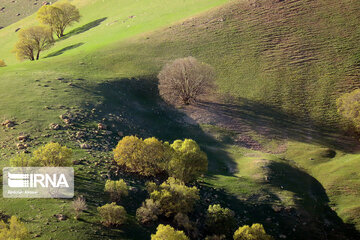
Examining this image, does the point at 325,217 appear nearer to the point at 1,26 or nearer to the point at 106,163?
the point at 106,163

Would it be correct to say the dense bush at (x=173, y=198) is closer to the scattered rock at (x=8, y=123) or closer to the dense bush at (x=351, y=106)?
the scattered rock at (x=8, y=123)

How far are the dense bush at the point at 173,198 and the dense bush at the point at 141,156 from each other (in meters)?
5.45

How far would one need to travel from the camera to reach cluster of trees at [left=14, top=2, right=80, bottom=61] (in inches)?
4065

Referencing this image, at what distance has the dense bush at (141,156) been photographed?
48.8 m

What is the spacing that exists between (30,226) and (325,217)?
39.2 m

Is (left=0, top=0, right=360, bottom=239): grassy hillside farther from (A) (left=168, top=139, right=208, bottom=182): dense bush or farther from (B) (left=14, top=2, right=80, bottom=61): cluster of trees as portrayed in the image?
(B) (left=14, top=2, right=80, bottom=61): cluster of trees

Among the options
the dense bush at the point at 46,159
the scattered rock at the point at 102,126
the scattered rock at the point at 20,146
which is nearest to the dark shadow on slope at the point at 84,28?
the scattered rock at the point at 102,126

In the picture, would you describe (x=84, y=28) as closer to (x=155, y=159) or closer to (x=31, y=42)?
(x=31, y=42)

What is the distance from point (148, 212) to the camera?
132 ft

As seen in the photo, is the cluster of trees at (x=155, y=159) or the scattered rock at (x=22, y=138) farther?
the scattered rock at (x=22, y=138)

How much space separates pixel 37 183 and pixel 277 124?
49.4 metres

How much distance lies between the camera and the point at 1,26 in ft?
521

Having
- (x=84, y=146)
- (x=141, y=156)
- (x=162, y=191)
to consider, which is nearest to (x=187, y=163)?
(x=141, y=156)

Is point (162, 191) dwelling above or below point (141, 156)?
below
